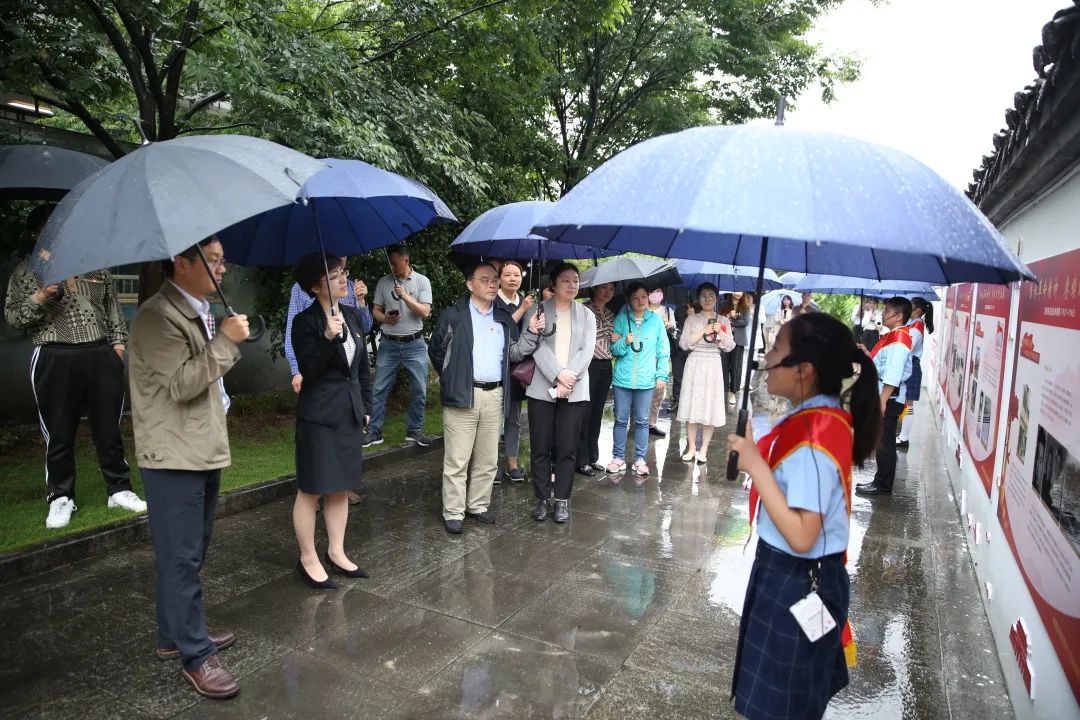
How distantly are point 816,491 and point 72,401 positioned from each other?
4.83m

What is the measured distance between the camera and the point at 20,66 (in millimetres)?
4707

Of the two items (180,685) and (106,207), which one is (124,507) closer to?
(180,685)

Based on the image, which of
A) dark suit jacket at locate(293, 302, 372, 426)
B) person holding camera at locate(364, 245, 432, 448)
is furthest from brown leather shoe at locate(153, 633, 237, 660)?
person holding camera at locate(364, 245, 432, 448)

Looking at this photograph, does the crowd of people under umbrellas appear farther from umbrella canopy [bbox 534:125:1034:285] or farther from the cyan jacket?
umbrella canopy [bbox 534:125:1034:285]

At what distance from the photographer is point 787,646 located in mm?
2129

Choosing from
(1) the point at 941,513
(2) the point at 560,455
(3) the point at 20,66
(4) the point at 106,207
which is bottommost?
(1) the point at 941,513

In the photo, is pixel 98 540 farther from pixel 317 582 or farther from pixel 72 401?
pixel 317 582

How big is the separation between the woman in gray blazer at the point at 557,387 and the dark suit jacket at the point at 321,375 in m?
1.67

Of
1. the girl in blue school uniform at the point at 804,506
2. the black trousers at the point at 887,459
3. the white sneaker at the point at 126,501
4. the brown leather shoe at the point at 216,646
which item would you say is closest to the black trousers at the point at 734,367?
the black trousers at the point at 887,459

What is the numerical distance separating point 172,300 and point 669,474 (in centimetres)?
523

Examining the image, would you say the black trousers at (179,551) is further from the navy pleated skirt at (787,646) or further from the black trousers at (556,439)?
the black trousers at (556,439)

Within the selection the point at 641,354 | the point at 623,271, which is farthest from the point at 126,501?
the point at 623,271

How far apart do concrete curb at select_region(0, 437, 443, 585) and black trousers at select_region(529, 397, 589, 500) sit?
6.93 ft

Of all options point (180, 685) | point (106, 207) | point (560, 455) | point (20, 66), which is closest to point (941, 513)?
point (560, 455)
